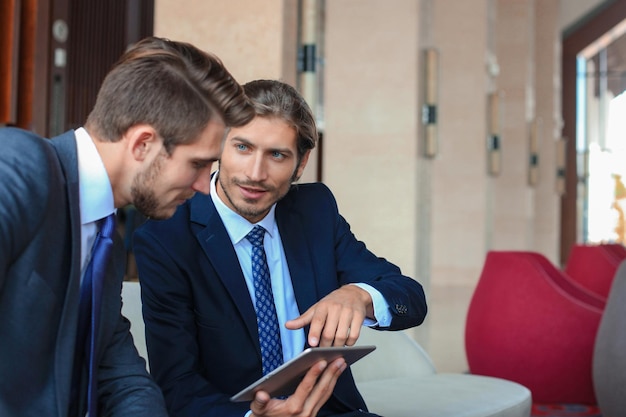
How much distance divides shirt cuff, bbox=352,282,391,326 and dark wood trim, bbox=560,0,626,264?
16380 mm

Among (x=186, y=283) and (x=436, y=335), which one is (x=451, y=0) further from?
(x=186, y=283)

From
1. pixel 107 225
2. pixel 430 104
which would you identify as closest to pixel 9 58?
pixel 430 104

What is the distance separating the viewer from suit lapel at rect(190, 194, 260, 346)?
221 cm

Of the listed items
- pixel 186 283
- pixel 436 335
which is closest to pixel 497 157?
pixel 436 335

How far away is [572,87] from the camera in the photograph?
734 inches

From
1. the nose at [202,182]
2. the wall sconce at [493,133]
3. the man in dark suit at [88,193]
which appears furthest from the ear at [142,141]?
the wall sconce at [493,133]

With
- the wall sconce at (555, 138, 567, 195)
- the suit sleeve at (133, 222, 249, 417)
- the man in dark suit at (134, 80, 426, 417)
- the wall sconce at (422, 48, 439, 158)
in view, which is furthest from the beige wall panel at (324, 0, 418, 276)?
the wall sconce at (555, 138, 567, 195)

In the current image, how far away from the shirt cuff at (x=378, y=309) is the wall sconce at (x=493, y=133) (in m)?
6.30

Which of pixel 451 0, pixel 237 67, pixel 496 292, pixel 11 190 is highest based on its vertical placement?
pixel 451 0

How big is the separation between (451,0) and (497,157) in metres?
1.51

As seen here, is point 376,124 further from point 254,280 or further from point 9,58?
point 9,58

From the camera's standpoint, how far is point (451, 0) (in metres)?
7.91

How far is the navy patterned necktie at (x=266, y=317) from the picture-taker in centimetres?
225

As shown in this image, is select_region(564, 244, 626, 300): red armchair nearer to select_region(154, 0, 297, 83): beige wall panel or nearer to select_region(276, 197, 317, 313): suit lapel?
select_region(154, 0, 297, 83): beige wall panel
